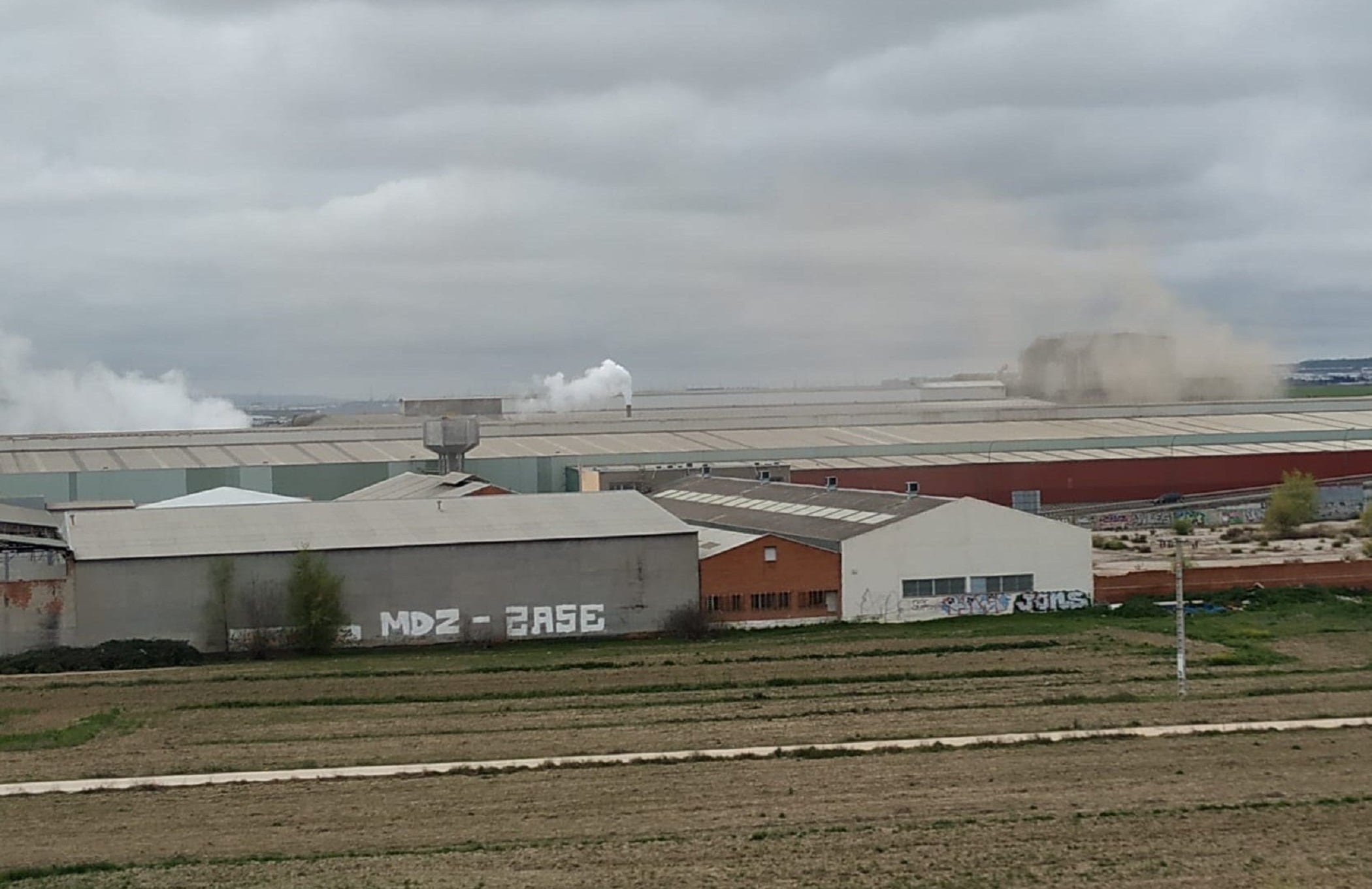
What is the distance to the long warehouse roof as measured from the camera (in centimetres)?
7075

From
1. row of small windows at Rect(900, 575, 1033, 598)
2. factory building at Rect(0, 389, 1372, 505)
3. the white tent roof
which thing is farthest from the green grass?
factory building at Rect(0, 389, 1372, 505)

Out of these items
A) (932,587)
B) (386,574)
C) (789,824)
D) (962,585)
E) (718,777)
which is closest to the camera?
(789,824)

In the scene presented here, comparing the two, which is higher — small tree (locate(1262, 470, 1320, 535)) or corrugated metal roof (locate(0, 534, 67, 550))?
small tree (locate(1262, 470, 1320, 535))

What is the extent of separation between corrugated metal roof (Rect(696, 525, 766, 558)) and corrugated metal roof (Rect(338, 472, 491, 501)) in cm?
861

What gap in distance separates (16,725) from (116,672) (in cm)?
680

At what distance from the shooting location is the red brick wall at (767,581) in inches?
1672

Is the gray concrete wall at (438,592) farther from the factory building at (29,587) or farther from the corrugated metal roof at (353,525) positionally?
the factory building at (29,587)

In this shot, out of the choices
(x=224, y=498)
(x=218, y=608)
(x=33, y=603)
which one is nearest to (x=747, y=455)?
(x=224, y=498)

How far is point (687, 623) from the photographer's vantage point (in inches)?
1641

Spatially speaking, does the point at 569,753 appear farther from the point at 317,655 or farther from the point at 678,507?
the point at 678,507

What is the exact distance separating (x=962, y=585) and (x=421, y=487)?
21991mm

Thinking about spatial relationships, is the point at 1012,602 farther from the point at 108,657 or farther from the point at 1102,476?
the point at 1102,476

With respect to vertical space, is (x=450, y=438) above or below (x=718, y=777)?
above

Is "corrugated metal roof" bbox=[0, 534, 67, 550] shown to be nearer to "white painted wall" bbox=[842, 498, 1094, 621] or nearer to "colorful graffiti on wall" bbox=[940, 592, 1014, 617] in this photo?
"white painted wall" bbox=[842, 498, 1094, 621]
